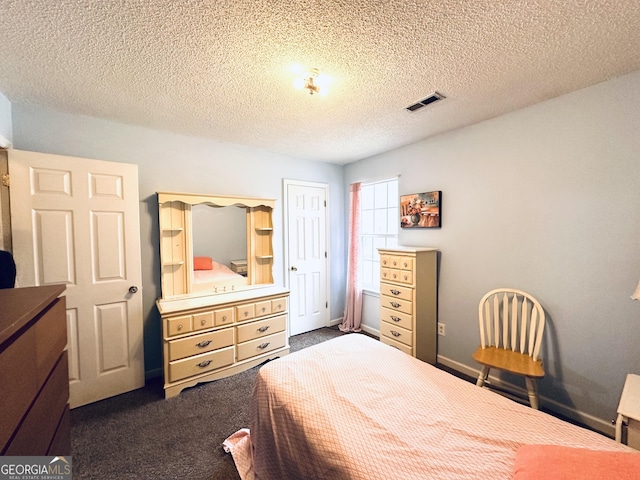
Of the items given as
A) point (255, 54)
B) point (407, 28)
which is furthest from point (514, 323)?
point (255, 54)

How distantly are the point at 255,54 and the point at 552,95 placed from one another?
83.6 inches

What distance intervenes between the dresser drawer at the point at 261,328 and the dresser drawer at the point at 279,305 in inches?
3.0

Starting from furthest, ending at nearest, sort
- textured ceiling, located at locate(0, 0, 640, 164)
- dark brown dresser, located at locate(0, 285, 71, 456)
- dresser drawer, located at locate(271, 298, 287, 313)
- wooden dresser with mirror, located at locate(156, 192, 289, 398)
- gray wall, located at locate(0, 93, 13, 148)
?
dresser drawer, located at locate(271, 298, 287, 313)
wooden dresser with mirror, located at locate(156, 192, 289, 398)
gray wall, located at locate(0, 93, 13, 148)
textured ceiling, located at locate(0, 0, 640, 164)
dark brown dresser, located at locate(0, 285, 71, 456)

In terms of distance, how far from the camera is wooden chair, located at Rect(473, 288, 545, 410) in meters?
1.83

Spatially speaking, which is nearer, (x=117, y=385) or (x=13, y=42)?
(x=13, y=42)

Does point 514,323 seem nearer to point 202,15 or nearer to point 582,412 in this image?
point 582,412

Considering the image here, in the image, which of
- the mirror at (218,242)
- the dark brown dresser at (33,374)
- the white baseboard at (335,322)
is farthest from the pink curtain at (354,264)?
the dark brown dresser at (33,374)

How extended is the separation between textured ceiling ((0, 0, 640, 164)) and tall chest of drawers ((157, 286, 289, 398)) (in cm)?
170

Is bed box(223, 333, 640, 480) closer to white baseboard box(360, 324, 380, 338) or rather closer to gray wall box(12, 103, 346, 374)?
gray wall box(12, 103, 346, 374)

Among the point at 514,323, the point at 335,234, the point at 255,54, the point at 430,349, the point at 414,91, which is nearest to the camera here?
the point at 255,54

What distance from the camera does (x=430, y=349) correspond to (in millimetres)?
2650

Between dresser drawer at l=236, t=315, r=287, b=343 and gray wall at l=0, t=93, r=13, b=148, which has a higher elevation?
gray wall at l=0, t=93, r=13, b=148

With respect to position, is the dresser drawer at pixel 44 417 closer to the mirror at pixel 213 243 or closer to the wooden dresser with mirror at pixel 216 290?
the wooden dresser with mirror at pixel 216 290

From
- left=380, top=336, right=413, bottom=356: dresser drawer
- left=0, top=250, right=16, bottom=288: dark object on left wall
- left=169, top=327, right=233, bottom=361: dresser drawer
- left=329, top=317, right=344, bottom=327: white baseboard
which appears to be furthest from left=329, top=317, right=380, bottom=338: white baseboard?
left=0, top=250, right=16, bottom=288: dark object on left wall
